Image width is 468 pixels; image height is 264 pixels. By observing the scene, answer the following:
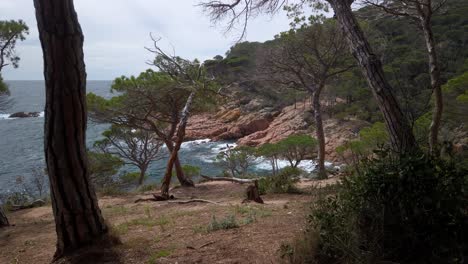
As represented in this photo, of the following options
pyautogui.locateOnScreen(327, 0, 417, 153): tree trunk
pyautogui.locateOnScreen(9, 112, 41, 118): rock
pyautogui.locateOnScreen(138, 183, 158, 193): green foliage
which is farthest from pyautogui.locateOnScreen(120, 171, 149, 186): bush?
pyautogui.locateOnScreen(9, 112, 41, 118): rock

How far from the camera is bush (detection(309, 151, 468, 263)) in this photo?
7.43 ft

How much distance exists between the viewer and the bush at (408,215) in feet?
7.43

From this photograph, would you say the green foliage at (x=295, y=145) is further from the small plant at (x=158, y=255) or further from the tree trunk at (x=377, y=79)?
the small plant at (x=158, y=255)

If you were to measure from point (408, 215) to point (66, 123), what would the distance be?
113 inches

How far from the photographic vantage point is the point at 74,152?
3361 millimetres

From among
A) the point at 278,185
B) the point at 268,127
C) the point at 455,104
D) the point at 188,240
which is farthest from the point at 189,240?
the point at 268,127

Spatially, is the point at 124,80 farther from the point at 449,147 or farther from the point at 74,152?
the point at 449,147

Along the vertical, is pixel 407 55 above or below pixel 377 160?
above

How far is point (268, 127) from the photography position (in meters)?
31.9

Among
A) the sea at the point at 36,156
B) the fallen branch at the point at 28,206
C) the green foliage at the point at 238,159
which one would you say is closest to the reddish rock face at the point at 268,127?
the sea at the point at 36,156

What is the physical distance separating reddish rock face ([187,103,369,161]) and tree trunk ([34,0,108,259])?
1972 centimetres

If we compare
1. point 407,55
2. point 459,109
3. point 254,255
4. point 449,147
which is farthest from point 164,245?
point 407,55

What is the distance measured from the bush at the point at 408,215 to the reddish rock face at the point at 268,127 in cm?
2025

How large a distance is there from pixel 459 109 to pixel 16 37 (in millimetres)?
14599
